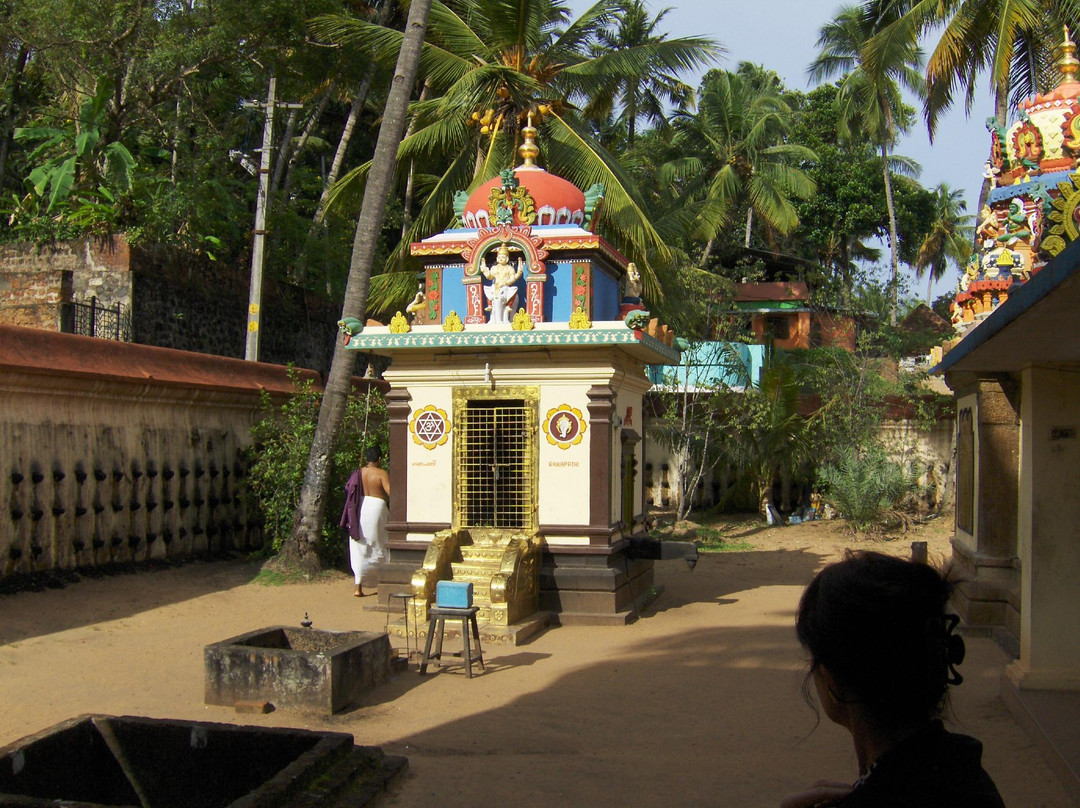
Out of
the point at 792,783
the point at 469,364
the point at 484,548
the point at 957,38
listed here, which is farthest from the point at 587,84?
the point at 792,783

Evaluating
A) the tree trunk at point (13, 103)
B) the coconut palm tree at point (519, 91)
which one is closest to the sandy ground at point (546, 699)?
the coconut palm tree at point (519, 91)

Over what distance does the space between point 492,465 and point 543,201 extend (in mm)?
3152

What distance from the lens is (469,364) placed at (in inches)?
416

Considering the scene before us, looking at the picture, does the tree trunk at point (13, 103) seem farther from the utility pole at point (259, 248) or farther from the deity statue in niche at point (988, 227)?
the deity statue in niche at point (988, 227)

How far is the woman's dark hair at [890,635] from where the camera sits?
180 cm

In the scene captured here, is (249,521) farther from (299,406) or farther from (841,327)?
(841,327)

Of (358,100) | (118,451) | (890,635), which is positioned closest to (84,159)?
(358,100)

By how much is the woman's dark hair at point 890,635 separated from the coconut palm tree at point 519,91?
44.6 feet

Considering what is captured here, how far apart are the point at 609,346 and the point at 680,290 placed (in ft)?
32.0

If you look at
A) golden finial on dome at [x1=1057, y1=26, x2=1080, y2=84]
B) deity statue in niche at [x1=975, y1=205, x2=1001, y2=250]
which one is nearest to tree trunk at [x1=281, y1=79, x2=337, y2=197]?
deity statue in niche at [x1=975, y1=205, x2=1001, y2=250]

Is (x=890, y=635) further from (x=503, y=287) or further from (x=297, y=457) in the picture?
(x=297, y=457)

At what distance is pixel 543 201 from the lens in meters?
11.3

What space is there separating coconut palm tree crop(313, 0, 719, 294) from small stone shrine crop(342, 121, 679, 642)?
16.0ft

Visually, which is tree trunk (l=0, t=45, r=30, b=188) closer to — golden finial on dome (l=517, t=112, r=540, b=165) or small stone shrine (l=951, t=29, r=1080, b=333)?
golden finial on dome (l=517, t=112, r=540, b=165)
